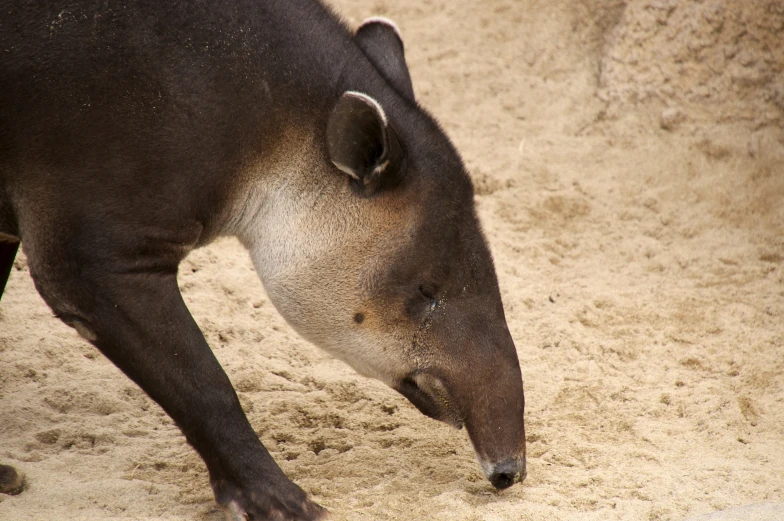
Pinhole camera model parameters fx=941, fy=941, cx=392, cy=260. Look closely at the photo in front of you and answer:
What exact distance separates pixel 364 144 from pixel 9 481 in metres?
2.09

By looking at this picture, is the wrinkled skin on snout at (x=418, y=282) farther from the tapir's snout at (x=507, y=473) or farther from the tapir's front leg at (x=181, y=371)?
the tapir's front leg at (x=181, y=371)

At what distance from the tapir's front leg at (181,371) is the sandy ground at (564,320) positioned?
35 cm

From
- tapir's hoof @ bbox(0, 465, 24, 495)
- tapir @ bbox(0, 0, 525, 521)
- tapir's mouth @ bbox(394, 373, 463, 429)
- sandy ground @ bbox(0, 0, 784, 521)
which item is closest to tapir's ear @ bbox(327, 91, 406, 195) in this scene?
tapir @ bbox(0, 0, 525, 521)

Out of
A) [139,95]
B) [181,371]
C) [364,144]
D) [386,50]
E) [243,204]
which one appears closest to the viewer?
[139,95]

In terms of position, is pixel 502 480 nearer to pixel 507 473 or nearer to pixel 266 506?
pixel 507 473

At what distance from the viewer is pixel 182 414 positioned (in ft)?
12.1

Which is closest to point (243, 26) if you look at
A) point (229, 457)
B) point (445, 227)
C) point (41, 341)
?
point (445, 227)

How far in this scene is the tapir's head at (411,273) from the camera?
3963 mm

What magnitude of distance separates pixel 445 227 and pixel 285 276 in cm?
72

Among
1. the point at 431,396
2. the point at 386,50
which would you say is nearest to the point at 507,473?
the point at 431,396

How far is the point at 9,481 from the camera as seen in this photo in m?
4.03

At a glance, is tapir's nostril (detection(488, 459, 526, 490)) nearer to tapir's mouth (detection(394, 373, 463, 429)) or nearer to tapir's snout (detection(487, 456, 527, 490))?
tapir's snout (detection(487, 456, 527, 490))

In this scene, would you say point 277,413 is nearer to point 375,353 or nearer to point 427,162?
point 375,353

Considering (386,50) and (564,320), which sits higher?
(386,50)
